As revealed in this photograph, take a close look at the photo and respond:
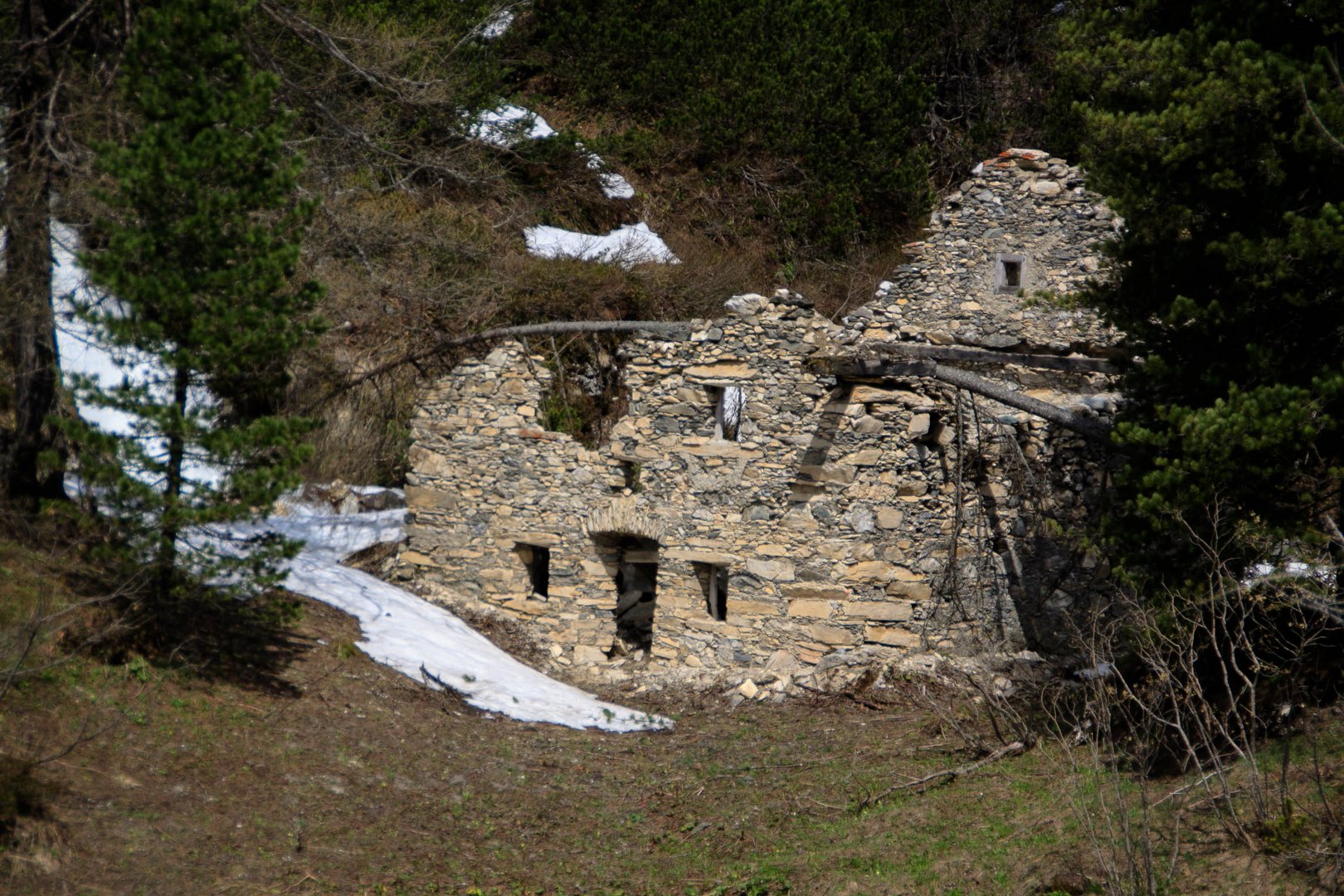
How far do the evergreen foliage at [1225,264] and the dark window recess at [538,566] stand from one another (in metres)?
6.29

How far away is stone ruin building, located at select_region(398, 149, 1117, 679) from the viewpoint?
10930 mm

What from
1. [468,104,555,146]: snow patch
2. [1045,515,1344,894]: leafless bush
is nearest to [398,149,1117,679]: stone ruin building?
[1045,515,1344,894]: leafless bush

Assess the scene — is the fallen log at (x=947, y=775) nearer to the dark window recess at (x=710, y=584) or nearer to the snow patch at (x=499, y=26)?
the dark window recess at (x=710, y=584)

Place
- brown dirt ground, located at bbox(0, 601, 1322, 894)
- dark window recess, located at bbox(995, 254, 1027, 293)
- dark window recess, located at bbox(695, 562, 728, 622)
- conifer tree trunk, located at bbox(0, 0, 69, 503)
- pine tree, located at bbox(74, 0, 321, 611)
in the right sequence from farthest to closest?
1. dark window recess, located at bbox(995, 254, 1027, 293)
2. dark window recess, located at bbox(695, 562, 728, 622)
3. conifer tree trunk, located at bbox(0, 0, 69, 503)
4. pine tree, located at bbox(74, 0, 321, 611)
5. brown dirt ground, located at bbox(0, 601, 1322, 894)

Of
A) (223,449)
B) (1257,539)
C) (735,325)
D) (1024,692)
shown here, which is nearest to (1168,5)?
A: (1257,539)

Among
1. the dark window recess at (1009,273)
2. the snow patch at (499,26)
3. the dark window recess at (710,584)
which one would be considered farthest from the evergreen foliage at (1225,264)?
the snow patch at (499,26)

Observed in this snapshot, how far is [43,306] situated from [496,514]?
4.81 m

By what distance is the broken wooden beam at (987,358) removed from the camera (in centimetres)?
1088

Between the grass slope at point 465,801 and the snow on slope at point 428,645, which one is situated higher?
the snow on slope at point 428,645

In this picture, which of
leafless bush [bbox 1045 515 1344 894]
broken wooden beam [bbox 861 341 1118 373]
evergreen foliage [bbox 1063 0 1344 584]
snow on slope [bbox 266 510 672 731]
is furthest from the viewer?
broken wooden beam [bbox 861 341 1118 373]

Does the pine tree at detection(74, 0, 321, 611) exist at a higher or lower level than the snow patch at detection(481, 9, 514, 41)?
lower

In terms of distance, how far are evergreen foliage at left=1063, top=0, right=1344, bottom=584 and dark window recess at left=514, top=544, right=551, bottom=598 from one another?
6.29 meters

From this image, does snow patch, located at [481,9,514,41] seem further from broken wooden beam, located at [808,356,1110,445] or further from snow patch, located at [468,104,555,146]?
broken wooden beam, located at [808,356,1110,445]

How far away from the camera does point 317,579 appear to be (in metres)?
11.5
